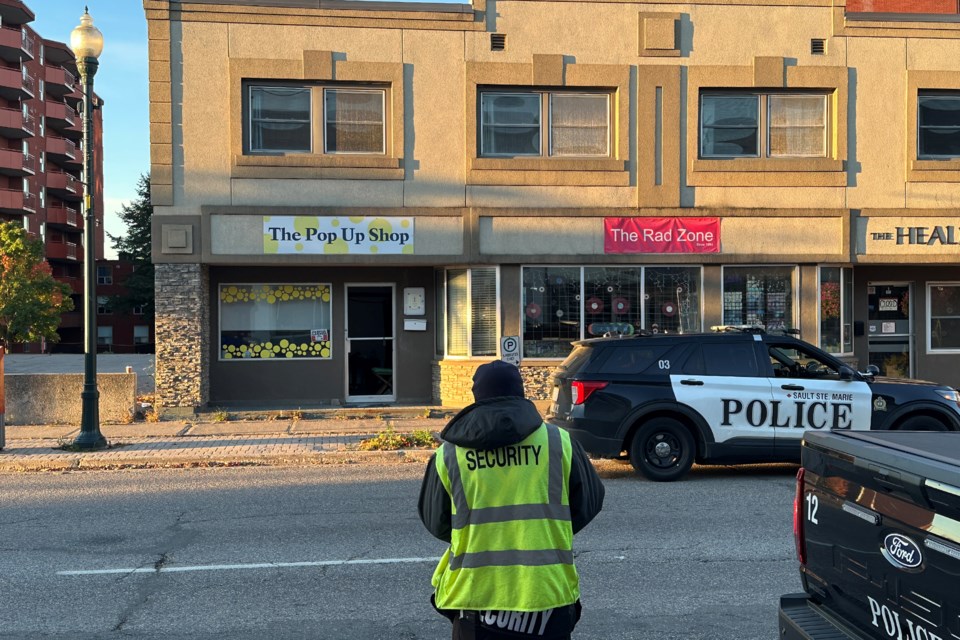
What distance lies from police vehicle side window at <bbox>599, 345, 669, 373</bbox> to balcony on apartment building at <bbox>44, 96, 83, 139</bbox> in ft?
202

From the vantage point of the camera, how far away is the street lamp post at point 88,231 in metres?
12.3

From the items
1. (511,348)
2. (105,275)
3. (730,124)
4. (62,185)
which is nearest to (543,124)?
(730,124)

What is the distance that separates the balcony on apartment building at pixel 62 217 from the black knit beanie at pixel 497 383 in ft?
218

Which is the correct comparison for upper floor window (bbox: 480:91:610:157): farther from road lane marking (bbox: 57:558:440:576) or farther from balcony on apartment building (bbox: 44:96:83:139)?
balcony on apartment building (bbox: 44:96:83:139)

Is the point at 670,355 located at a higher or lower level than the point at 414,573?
higher

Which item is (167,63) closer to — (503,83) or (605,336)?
(503,83)

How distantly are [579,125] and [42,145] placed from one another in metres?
55.7

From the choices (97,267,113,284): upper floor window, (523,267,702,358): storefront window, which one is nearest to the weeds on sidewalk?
(523,267,702,358): storefront window

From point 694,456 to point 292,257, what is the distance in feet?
26.8

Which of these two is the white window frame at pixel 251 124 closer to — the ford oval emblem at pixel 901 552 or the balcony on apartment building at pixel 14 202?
the ford oval emblem at pixel 901 552

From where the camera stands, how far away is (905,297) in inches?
699

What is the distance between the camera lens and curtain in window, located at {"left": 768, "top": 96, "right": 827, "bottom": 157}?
16266mm

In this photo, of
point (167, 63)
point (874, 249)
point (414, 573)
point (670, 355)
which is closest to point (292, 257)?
point (167, 63)

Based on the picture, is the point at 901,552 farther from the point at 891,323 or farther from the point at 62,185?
the point at 62,185
